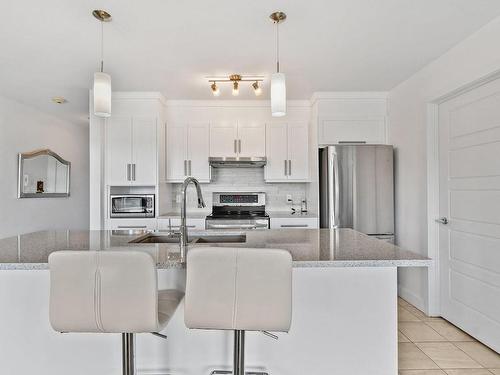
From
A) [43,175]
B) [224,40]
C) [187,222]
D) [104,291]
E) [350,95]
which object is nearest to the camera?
[104,291]

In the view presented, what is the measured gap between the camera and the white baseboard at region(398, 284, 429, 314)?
3.22 m

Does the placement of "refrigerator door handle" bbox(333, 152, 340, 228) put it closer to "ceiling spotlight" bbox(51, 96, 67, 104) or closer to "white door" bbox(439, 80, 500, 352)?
"white door" bbox(439, 80, 500, 352)

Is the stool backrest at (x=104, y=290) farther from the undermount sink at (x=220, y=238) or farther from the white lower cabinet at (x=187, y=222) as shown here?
the white lower cabinet at (x=187, y=222)

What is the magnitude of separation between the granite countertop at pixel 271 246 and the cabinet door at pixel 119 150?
5.52 ft

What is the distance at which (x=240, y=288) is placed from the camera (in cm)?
125

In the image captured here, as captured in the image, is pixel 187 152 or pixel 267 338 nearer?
→ pixel 267 338

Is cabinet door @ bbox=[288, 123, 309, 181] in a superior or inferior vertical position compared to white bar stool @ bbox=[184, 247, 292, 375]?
superior

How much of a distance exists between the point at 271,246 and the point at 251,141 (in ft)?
8.93

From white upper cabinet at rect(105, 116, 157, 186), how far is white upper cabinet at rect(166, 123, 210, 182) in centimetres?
34

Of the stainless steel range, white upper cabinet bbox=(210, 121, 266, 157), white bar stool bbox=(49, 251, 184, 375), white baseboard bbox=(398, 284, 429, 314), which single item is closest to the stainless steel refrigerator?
white baseboard bbox=(398, 284, 429, 314)

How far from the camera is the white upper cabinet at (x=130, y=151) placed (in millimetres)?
3926

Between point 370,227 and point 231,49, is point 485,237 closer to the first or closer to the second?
point 370,227

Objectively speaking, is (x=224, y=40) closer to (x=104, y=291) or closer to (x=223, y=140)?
(x=223, y=140)

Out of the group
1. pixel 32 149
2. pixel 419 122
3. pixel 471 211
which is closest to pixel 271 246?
pixel 471 211
